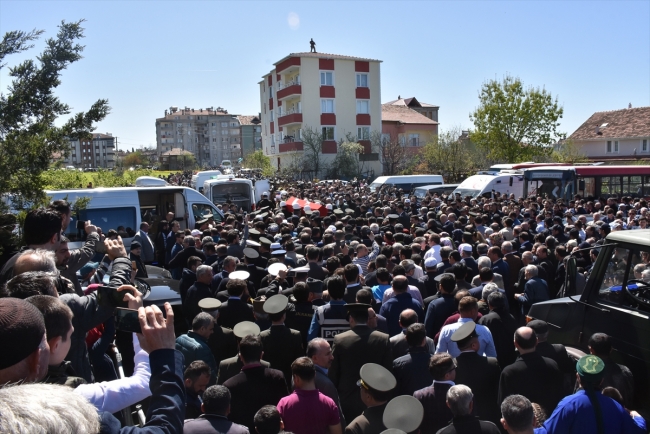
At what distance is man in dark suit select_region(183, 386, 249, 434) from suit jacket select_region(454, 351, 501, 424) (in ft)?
7.26

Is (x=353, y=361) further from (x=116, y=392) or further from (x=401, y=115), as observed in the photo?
(x=401, y=115)

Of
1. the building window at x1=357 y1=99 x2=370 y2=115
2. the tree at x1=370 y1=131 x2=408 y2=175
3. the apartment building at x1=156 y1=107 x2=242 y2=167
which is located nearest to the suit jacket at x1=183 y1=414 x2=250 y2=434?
the tree at x1=370 y1=131 x2=408 y2=175

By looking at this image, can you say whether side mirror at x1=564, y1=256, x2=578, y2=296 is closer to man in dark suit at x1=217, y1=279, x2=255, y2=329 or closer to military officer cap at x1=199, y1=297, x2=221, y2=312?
man in dark suit at x1=217, y1=279, x2=255, y2=329

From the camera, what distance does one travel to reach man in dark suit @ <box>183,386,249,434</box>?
3588 mm

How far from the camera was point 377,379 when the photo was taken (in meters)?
4.11

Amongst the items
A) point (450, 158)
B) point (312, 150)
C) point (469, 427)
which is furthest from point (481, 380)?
point (312, 150)

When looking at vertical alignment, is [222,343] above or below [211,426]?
below

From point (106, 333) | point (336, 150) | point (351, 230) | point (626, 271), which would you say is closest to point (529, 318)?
point (626, 271)

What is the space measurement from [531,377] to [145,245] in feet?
30.5

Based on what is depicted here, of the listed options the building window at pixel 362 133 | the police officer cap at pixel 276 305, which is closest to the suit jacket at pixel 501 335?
the police officer cap at pixel 276 305

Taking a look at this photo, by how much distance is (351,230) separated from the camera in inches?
512

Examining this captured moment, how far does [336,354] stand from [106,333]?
6.88 feet

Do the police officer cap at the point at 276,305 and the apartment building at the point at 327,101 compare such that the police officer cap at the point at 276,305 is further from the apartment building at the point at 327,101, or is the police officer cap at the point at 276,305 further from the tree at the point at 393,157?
the apartment building at the point at 327,101

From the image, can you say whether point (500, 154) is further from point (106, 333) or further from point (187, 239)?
point (106, 333)
